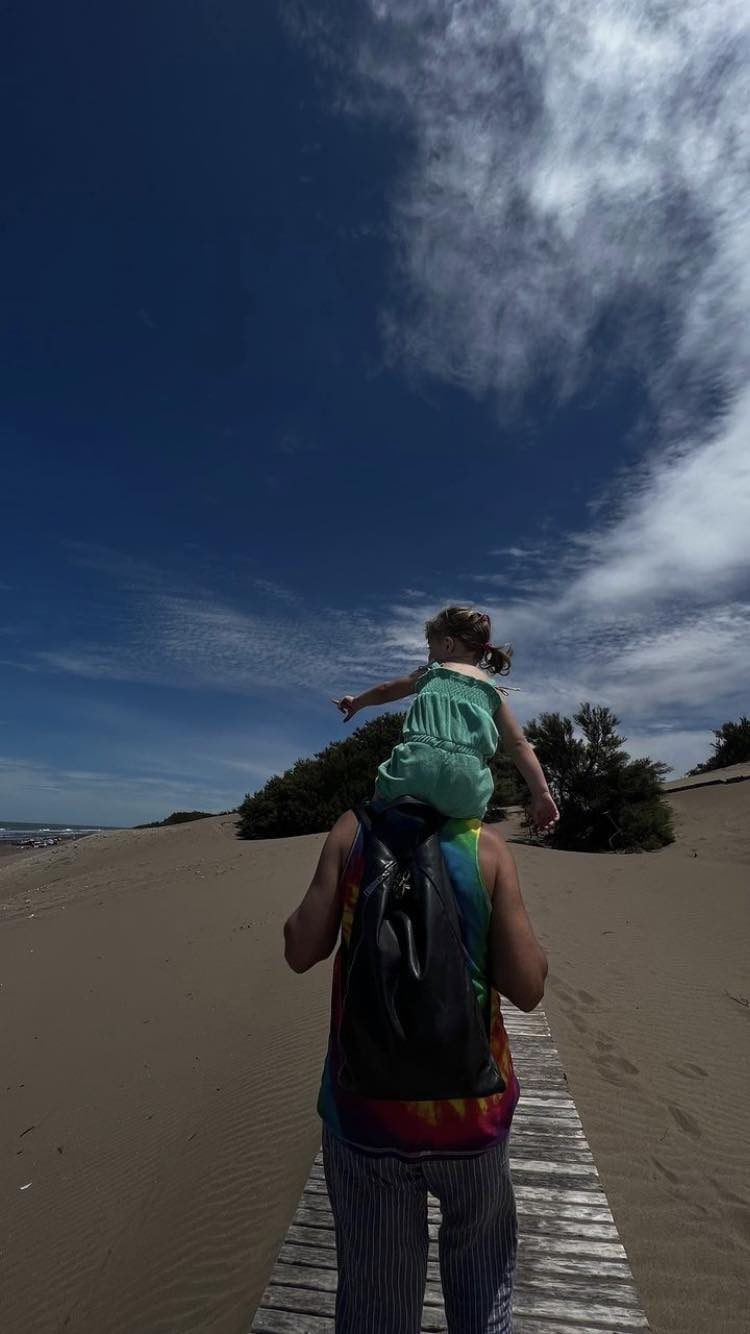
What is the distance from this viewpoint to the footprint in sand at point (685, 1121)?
171 inches

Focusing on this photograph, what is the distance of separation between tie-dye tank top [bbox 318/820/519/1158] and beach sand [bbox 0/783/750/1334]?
82.6 inches

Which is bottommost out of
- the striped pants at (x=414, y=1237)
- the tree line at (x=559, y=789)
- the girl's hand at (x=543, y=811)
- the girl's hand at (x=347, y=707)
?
the striped pants at (x=414, y=1237)

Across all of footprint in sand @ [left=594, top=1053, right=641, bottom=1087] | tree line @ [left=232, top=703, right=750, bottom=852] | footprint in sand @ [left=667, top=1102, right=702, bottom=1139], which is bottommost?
footprint in sand @ [left=667, top=1102, right=702, bottom=1139]

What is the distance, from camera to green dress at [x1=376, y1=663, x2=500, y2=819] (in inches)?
60.8

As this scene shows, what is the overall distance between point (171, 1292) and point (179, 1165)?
38.8 inches

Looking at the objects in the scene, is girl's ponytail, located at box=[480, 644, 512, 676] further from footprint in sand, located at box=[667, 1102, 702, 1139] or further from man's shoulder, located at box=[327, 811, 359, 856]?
footprint in sand, located at box=[667, 1102, 702, 1139]

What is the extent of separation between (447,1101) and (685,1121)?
13.8ft

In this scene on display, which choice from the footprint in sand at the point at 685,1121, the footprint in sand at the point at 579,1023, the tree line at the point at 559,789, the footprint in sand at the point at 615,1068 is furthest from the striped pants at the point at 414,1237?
the tree line at the point at 559,789

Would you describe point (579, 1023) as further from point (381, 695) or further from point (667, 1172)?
point (381, 695)

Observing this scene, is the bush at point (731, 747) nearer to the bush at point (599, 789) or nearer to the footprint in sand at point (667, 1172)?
the bush at point (599, 789)

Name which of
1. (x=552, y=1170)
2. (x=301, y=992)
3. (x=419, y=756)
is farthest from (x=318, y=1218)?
(x=301, y=992)

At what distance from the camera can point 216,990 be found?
6844 millimetres

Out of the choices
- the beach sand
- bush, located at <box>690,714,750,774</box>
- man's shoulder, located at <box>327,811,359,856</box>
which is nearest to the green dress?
man's shoulder, located at <box>327,811,359,856</box>

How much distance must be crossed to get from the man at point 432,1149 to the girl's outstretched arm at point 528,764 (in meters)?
0.47
